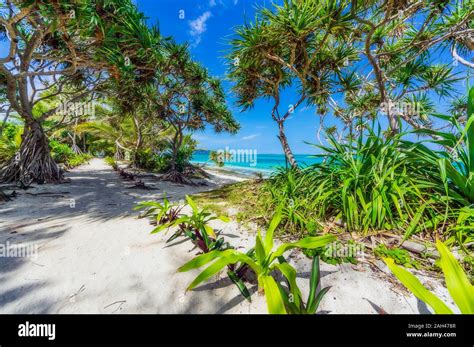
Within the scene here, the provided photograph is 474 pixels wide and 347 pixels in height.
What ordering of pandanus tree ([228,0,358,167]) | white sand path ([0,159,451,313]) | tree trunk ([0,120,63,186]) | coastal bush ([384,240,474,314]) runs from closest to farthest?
1. coastal bush ([384,240,474,314])
2. white sand path ([0,159,451,313])
3. pandanus tree ([228,0,358,167])
4. tree trunk ([0,120,63,186])

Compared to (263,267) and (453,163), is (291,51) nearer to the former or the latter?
(453,163)

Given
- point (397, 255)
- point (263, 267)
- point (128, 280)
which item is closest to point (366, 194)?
point (397, 255)

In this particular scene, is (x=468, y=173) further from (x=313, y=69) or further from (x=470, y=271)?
(x=313, y=69)

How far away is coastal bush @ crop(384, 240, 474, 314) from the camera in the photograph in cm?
78

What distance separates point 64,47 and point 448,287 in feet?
27.5

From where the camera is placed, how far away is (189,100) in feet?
24.9

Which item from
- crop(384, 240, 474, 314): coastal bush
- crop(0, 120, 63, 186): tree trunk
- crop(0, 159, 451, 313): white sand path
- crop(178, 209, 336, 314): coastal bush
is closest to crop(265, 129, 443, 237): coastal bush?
crop(0, 159, 451, 313): white sand path

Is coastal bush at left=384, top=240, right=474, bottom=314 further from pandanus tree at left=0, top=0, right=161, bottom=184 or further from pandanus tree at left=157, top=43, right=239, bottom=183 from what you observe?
pandanus tree at left=157, top=43, right=239, bottom=183

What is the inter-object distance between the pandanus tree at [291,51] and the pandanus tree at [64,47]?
7.50ft

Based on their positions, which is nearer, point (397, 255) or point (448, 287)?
point (448, 287)

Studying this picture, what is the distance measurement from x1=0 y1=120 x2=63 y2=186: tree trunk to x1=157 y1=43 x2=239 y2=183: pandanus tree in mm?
3482

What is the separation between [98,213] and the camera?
298 cm

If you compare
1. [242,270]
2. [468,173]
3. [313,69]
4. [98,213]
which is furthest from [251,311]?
[313,69]
